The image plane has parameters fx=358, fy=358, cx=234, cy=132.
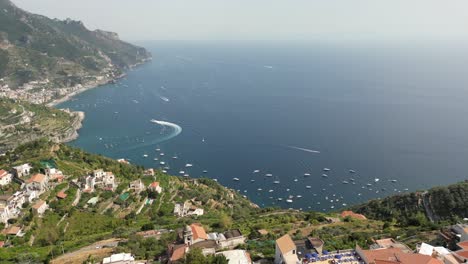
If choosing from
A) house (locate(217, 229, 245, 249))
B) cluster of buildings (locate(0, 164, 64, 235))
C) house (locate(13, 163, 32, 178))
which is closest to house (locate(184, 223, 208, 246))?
house (locate(217, 229, 245, 249))

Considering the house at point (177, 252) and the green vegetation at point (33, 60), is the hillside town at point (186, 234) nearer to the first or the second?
the house at point (177, 252)

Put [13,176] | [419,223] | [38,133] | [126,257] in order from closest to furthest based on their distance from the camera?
[126,257]
[419,223]
[13,176]
[38,133]

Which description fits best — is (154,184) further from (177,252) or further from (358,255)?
(358,255)

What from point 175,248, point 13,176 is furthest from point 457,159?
point 13,176

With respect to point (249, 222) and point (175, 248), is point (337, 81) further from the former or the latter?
point (175, 248)

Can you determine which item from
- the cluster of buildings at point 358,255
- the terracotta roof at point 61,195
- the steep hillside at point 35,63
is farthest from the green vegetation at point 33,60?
the cluster of buildings at point 358,255

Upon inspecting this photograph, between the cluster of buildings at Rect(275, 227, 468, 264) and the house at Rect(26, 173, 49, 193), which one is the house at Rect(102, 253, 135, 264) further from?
the house at Rect(26, 173, 49, 193)

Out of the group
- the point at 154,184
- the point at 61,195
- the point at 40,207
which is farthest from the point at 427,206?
the point at 40,207
